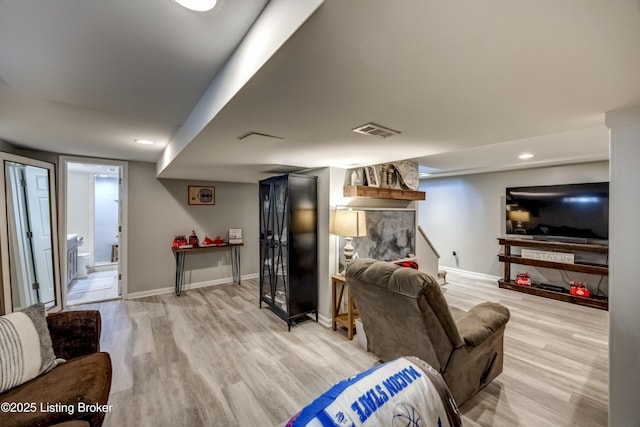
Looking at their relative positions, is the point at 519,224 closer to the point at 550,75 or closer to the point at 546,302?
the point at 546,302

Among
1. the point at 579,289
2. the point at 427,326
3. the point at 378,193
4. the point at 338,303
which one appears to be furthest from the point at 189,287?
the point at 579,289

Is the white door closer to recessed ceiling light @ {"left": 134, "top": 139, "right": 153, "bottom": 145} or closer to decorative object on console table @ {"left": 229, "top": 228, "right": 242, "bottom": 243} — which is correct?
recessed ceiling light @ {"left": 134, "top": 139, "right": 153, "bottom": 145}

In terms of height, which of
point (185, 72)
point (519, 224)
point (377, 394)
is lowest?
point (377, 394)

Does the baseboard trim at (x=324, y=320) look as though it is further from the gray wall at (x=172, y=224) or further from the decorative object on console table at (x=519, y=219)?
the decorative object on console table at (x=519, y=219)

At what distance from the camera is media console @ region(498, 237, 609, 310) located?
12.3 feet

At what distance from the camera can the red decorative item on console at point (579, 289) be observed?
12.8ft

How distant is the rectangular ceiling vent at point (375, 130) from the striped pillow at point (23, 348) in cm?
233

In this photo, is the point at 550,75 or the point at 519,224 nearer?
the point at 550,75

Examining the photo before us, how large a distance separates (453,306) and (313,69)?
401cm

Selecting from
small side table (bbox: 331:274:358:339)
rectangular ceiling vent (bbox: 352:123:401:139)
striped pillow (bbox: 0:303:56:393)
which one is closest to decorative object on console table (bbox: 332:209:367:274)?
small side table (bbox: 331:274:358:339)

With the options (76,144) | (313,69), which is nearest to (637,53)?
(313,69)

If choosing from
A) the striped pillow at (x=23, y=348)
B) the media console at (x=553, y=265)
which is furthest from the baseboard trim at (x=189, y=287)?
the media console at (x=553, y=265)

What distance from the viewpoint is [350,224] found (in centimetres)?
297

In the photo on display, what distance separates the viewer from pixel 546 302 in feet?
13.2
